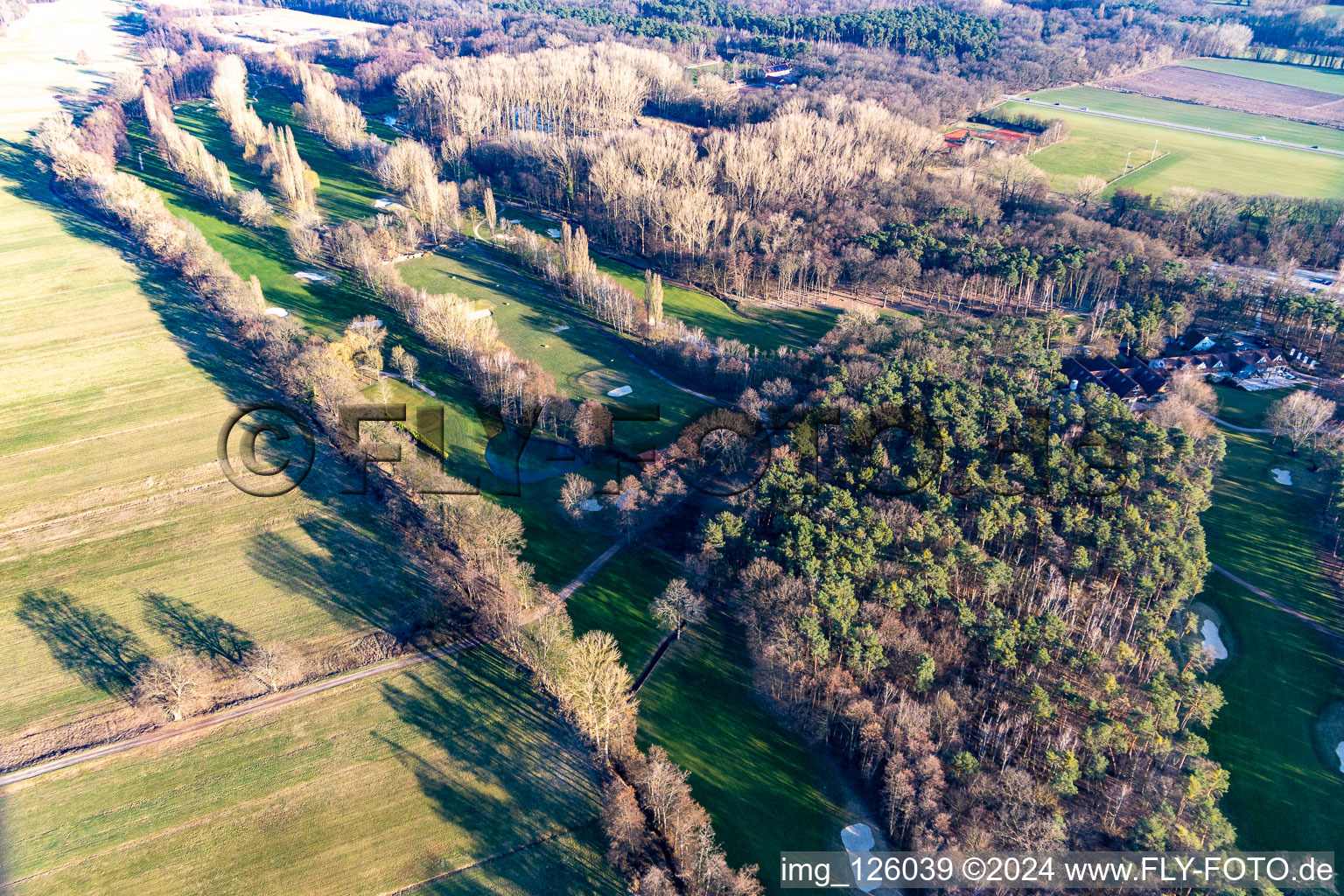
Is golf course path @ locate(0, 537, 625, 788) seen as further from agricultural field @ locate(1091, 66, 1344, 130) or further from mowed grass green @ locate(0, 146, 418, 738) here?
agricultural field @ locate(1091, 66, 1344, 130)

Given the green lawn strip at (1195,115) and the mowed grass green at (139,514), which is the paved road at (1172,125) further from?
the mowed grass green at (139,514)

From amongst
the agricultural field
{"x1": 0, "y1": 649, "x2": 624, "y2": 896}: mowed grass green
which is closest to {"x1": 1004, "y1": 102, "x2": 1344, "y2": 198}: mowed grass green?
the agricultural field

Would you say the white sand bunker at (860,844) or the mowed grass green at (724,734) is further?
the mowed grass green at (724,734)

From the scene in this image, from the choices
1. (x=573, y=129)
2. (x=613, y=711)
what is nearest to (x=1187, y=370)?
(x=613, y=711)

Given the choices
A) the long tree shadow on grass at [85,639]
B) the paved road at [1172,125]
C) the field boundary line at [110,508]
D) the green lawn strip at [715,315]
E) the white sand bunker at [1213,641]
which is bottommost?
the long tree shadow on grass at [85,639]

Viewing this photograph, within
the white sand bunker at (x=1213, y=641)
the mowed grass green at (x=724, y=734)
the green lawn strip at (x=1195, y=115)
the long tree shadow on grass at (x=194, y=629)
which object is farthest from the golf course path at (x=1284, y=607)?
the green lawn strip at (x=1195, y=115)

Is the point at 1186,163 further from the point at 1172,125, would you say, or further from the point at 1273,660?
the point at 1273,660
